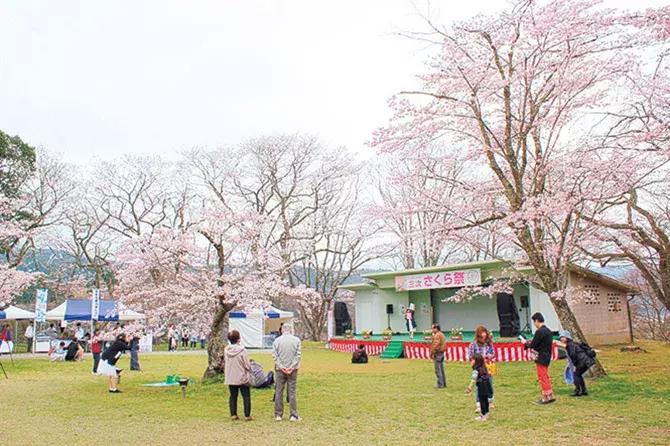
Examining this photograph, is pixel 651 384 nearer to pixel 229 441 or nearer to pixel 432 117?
pixel 432 117

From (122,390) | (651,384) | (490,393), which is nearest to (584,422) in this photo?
(490,393)

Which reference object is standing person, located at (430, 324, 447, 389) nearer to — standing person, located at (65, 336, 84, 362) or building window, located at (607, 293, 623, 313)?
building window, located at (607, 293, 623, 313)

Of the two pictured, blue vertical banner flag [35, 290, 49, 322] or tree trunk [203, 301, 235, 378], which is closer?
tree trunk [203, 301, 235, 378]

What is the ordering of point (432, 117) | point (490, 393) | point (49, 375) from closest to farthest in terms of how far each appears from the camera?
point (490, 393)
point (432, 117)
point (49, 375)

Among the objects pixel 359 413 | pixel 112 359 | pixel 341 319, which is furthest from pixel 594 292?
pixel 112 359

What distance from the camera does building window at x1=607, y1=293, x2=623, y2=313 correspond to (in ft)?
69.8

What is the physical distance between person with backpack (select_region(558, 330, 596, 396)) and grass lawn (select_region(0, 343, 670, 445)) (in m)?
0.22

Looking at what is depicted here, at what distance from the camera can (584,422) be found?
20.8 ft

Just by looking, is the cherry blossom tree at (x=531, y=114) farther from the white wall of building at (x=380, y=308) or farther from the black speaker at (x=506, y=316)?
the white wall of building at (x=380, y=308)

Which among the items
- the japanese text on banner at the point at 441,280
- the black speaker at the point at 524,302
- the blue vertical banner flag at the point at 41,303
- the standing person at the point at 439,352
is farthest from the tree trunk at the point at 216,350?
the black speaker at the point at 524,302

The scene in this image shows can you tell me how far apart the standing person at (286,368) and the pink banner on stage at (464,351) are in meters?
7.71

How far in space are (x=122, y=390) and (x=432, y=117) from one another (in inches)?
342

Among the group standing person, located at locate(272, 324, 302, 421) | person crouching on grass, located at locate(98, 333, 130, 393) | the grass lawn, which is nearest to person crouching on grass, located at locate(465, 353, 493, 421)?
the grass lawn

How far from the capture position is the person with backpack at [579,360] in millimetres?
8055
